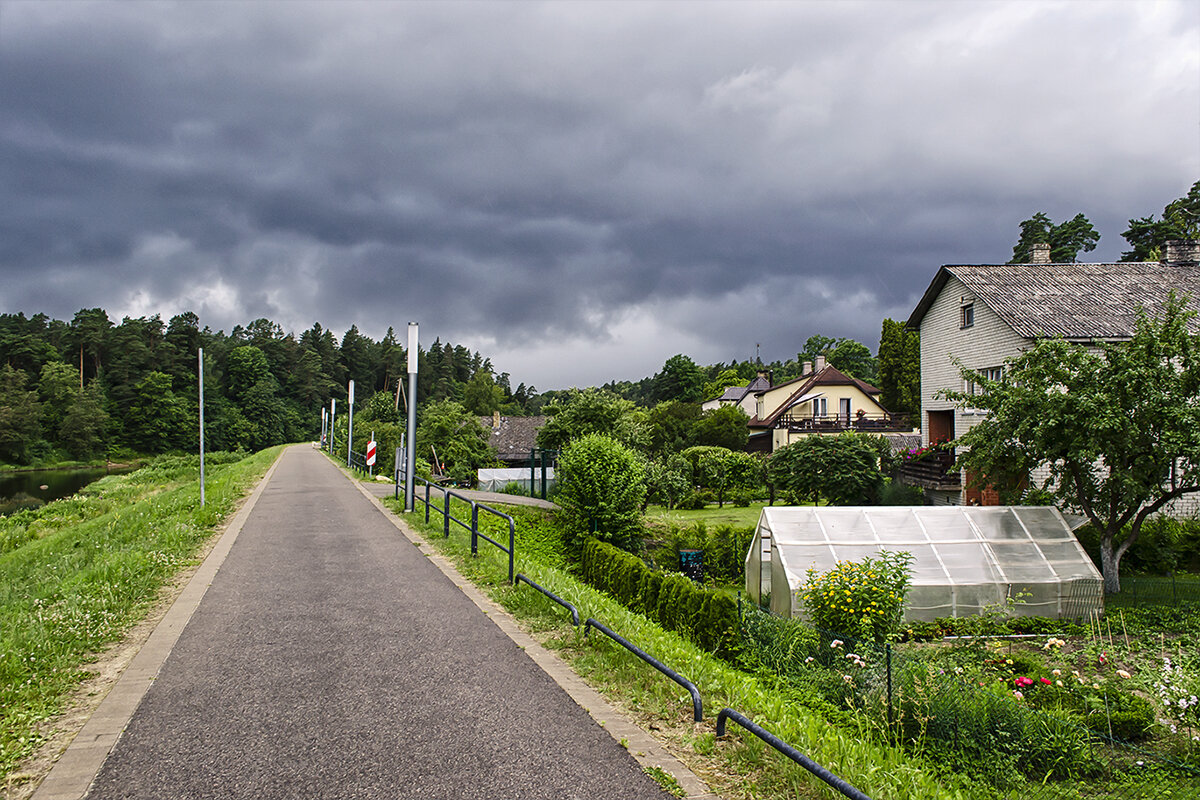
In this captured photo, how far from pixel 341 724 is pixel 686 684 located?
7.67ft

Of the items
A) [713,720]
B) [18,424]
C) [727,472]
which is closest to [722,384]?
[727,472]

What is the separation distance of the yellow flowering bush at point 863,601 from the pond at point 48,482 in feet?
173

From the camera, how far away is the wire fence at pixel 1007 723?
6254 millimetres

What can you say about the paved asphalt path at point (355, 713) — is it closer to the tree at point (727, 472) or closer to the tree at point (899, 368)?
the tree at point (727, 472)

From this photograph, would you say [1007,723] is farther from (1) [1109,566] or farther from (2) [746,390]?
(2) [746,390]

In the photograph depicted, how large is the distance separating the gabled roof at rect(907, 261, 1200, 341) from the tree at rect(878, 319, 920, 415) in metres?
36.4

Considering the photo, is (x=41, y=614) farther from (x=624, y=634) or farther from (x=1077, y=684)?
(x=1077, y=684)

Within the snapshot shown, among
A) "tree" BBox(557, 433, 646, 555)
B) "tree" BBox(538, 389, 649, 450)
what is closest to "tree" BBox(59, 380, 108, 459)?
"tree" BBox(538, 389, 649, 450)

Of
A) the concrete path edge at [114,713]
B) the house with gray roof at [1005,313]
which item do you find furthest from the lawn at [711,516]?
the concrete path edge at [114,713]

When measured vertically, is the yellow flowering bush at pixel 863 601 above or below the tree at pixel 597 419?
below

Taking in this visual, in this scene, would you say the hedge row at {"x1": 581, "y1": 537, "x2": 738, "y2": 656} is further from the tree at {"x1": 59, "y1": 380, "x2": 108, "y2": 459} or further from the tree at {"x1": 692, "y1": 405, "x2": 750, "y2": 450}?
the tree at {"x1": 59, "y1": 380, "x2": 108, "y2": 459}

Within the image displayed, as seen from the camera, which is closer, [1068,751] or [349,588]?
[1068,751]

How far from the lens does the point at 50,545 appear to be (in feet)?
68.7

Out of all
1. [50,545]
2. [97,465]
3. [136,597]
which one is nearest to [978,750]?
[136,597]
